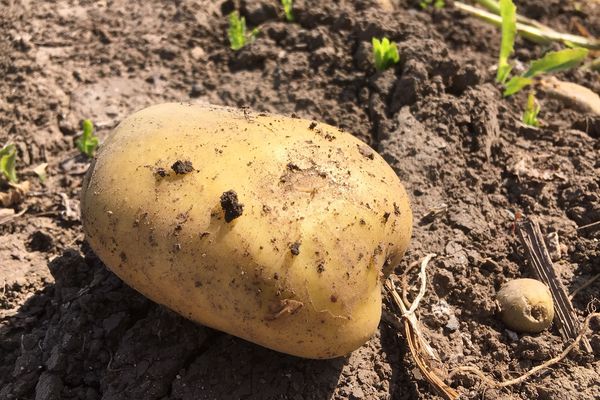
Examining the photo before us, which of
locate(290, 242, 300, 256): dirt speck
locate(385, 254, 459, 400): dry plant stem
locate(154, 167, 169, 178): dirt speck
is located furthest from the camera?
locate(385, 254, 459, 400): dry plant stem

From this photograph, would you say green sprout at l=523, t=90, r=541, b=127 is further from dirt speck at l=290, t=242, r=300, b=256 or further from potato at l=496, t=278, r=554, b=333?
dirt speck at l=290, t=242, r=300, b=256

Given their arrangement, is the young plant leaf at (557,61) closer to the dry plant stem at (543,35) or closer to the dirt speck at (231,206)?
the dry plant stem at (543,35)

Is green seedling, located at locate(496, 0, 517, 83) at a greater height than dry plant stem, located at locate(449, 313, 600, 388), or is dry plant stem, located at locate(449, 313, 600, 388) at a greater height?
green seedling, located at locate(496, 0, 517, 83)

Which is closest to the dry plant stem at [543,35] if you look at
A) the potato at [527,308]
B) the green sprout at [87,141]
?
the potato at [527,308]

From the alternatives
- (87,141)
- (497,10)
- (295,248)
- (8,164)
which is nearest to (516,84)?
(497,10)

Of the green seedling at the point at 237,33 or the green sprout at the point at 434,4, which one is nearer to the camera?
the green seedling at the point at 237,33

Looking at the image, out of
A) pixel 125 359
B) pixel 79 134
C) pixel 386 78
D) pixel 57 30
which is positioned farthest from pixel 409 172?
pixel 57 30

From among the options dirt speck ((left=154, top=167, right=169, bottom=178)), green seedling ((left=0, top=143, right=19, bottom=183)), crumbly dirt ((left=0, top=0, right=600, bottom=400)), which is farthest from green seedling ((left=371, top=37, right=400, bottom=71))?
green seedling ((left=0, top=143, right=19, bottom=183))
